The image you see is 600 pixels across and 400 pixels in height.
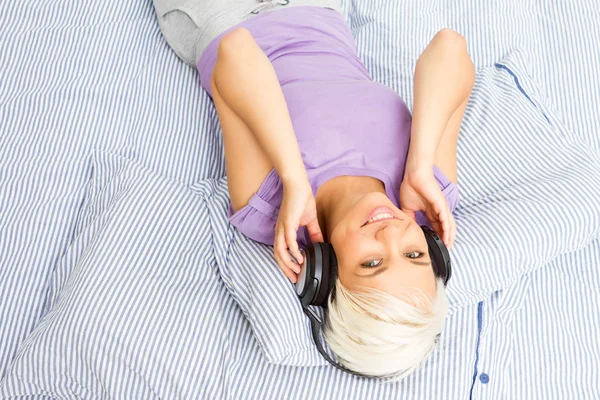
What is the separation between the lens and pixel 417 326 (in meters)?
0.95

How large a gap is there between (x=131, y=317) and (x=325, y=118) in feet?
1.80

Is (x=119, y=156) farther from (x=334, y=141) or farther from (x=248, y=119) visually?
(x=334, y=141)

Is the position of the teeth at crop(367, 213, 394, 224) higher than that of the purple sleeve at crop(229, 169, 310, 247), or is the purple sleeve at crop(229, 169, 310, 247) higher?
the teeth at crop(367, 213, 394, 224)

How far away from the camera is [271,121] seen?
111 cm

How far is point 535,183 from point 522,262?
18cm

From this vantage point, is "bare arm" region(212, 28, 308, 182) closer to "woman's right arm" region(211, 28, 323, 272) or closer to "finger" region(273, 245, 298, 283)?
"woman's right arm" region(211, 28, 323, 272)

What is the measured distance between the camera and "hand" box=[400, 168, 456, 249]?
1.09 meters

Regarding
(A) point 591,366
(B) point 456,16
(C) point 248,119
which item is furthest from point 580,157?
(C) point 248,119

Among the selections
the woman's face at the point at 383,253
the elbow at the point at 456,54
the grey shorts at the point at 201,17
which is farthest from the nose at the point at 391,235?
A: the grey shorts at the point at 201,17

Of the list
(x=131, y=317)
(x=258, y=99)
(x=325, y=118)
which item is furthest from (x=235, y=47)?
(x=131, y=317)

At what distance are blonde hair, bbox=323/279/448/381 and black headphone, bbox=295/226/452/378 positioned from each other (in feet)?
0.06

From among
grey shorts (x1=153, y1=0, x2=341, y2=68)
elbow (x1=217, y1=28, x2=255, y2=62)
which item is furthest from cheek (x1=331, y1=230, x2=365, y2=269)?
grey shorts (x1=153, y1=0, x2=341, y2=68)

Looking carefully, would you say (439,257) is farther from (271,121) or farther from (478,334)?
(271,121)

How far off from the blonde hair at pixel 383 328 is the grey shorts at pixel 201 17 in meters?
0.74
